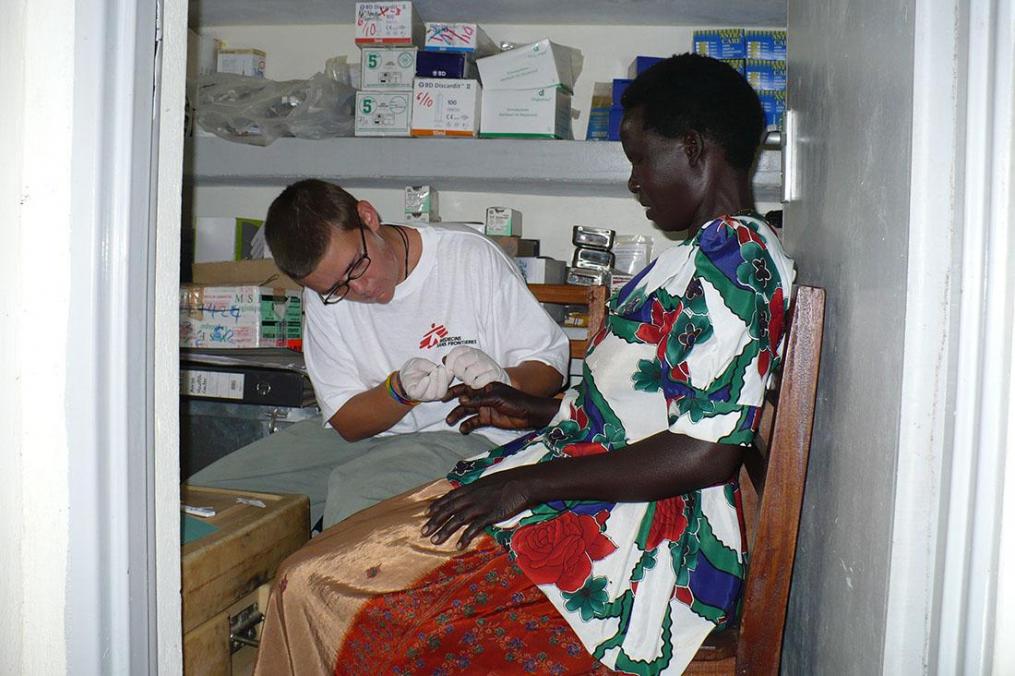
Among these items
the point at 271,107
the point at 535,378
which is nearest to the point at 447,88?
the point at 271,107

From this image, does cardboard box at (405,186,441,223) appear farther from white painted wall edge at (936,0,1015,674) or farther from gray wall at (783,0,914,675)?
white painted wall edge at (936,0,1015,674)

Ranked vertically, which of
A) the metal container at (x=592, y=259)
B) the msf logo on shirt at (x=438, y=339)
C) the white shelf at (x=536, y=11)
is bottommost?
the msf logo on shirt at (x=438, y=339)

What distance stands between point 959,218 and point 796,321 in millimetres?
318

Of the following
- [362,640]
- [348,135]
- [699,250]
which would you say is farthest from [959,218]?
[348,135]

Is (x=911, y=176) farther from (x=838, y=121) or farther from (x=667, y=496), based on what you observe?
(x=667, y=496)

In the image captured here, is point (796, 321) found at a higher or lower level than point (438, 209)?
lower

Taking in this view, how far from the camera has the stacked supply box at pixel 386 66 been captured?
245 cm

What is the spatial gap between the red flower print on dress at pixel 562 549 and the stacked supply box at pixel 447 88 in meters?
1.61

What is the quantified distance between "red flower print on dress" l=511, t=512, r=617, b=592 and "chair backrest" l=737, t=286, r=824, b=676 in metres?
0.18

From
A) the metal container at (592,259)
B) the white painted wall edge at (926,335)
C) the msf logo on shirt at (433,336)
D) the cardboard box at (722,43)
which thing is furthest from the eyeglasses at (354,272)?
the cardboard box at (722,43)

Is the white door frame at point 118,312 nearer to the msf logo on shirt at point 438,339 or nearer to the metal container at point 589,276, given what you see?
the msf logo on shirt at point 438,339

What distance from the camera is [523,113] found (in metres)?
2.41

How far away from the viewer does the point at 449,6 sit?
102 inches

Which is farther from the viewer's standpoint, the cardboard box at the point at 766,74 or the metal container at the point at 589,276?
the metal container at the point at 589,276
